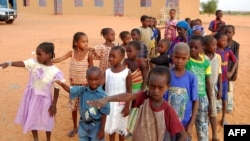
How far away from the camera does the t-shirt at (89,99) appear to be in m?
3.05

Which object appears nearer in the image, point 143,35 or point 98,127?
point 98,127

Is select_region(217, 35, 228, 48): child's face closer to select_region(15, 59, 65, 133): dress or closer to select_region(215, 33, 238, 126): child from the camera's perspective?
select_region(215, 33, 238, 126): child

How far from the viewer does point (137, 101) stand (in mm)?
2502

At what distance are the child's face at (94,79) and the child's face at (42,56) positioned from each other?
32.2 inches

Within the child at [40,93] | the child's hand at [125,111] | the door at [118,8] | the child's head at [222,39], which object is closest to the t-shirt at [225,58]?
the child's head at [222,39]

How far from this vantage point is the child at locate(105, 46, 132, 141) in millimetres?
3602

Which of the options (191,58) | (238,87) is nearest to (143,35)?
(238,87)

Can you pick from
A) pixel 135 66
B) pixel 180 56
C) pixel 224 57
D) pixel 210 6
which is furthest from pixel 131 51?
pixel 210 6

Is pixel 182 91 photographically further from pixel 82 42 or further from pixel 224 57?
pixel 224 57

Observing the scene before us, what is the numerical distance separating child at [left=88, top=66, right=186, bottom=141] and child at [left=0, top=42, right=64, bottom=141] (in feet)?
4.68

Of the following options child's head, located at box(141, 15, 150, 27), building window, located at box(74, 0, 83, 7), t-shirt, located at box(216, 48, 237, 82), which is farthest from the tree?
t-shirt, located at box(216, 48, 237, 82)

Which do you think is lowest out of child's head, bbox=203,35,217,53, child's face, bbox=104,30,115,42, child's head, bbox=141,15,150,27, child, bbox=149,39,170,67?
child, bbox=149,39,170,67

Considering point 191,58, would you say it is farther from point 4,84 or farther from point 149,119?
point 4,84

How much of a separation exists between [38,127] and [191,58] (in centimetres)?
189
